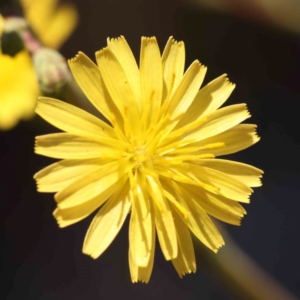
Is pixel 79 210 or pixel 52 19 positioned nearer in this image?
pixel 79 210

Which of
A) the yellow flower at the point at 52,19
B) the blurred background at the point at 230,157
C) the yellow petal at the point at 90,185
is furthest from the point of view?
the blurred background at the point at 230,157

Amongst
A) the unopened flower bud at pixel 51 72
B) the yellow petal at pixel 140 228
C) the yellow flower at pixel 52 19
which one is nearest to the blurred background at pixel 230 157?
the yellow flower at pixel 52 19

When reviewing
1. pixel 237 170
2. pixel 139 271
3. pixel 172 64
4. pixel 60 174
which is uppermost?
pixel 172 64

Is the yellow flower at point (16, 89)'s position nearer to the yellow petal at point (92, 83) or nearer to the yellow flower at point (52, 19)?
the yellow flower at point (52, 19)

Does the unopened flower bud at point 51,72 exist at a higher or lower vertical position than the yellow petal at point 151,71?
lower

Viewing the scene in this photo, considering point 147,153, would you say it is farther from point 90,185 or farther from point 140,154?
point 90,185

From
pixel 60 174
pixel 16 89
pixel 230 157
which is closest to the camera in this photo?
pixel 60 174

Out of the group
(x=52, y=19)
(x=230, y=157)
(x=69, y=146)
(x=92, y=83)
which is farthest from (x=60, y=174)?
(x=230, y=157)
